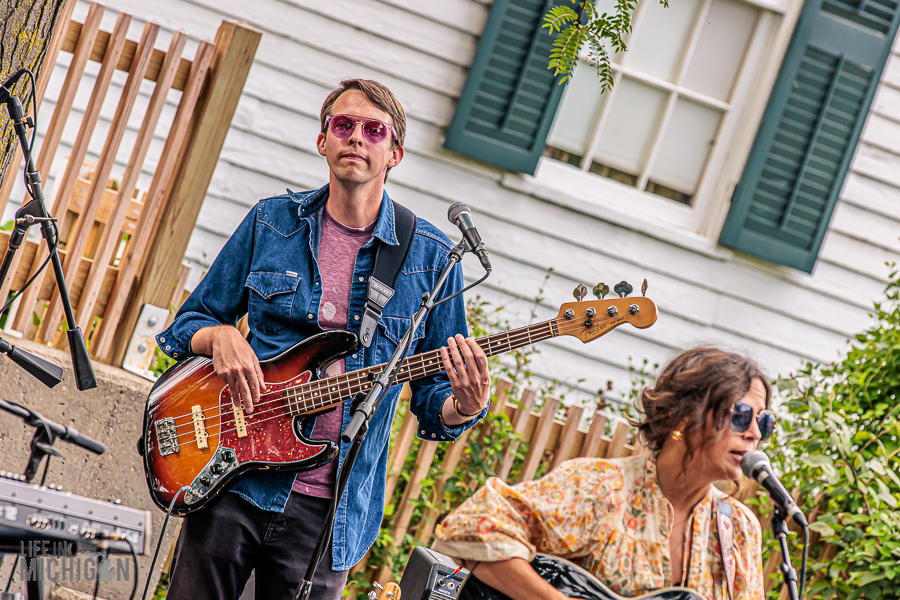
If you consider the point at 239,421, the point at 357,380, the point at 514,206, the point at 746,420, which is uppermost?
the point at 514,206

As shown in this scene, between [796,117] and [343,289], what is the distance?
4032mm

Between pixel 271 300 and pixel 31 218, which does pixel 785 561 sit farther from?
pixel 31 218

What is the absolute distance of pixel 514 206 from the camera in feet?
17.7

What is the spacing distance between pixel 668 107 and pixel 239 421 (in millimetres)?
4066

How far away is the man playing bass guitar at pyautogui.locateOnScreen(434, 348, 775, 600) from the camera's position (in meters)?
2.38

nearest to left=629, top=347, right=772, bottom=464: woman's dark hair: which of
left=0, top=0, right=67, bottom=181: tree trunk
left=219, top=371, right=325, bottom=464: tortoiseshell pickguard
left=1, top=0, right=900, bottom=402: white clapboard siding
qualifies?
left=219, top=371, right=325, bottom=464: tortoiseshell pickguard

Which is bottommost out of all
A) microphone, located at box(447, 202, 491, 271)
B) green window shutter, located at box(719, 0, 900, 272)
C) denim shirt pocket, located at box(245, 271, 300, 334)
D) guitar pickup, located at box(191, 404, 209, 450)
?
guitar pickup, located at box(191, 404, 209, 450)

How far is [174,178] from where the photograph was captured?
372 cm

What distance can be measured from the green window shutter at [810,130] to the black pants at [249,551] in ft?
12.9

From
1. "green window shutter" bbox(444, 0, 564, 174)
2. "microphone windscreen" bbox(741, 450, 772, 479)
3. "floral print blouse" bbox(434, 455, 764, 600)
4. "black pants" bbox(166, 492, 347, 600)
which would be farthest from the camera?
"green window shutter" bbox(444, 0, 564, 174)

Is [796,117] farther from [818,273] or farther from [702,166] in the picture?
[818,273]

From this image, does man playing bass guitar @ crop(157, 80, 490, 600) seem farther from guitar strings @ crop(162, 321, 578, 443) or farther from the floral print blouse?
the floral print blouse

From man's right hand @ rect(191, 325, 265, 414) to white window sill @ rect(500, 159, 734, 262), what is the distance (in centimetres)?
321

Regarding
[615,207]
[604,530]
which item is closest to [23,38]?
[604,530]
